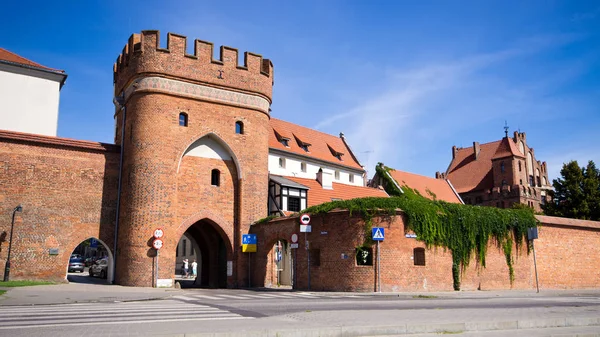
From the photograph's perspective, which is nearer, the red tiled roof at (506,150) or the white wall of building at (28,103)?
the white wall of building at (28,103)

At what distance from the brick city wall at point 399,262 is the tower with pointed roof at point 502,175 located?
4363 centimetres

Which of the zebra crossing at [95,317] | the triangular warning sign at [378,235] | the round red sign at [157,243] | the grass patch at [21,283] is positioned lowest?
the zebra crossing at [95,317]

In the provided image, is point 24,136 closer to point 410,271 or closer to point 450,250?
point 410,271

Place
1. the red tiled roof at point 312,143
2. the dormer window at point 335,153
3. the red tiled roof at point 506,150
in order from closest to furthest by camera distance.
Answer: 1. the red tiled roof at point 312,143
2. the dormer window at point 335,153
3. the red tiled roof at point 506,150

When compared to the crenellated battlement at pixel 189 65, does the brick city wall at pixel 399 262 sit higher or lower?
lower

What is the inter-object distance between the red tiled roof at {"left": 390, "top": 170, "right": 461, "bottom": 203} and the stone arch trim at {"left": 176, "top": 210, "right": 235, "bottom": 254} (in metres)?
28.4

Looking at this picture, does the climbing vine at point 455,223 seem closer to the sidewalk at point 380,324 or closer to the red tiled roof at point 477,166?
the sidewalk at point 380,324

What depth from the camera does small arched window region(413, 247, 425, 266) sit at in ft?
79.0

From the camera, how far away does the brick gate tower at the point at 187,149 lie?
26.3 metres

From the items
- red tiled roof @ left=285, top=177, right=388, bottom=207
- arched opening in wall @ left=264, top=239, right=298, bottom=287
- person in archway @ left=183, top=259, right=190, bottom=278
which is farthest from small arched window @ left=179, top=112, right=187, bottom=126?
person in archway @ left=183, top=259, right=190, bottom=278

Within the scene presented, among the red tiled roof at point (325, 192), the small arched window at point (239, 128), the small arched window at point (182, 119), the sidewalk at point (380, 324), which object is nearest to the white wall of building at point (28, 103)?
the small arched window at point (182, 119)

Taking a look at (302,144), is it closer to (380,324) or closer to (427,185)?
(427,185)

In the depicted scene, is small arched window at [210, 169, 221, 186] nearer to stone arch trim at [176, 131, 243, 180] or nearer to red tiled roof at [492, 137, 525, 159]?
stone arch trim at [176, 131, 243, 180]

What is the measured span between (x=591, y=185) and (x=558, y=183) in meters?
2.81
